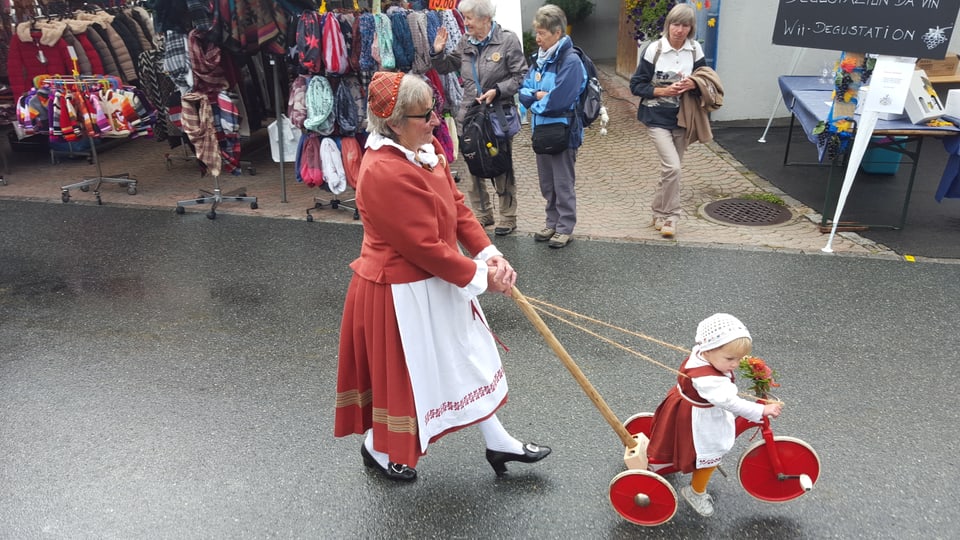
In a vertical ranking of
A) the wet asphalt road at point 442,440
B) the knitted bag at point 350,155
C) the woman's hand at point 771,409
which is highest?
the woman's hand at point 771,409

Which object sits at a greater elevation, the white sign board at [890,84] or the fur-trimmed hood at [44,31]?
the fur-trimmed hood at [44,31]

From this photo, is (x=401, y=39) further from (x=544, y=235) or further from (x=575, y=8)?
(x=575, y=8)

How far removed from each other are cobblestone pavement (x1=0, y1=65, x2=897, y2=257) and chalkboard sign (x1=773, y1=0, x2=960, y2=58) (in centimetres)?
155

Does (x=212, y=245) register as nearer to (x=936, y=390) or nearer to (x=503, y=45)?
(x=503, y=45)

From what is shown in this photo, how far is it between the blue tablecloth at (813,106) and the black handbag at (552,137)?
227 cm

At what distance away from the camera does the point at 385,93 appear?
2.62 metres

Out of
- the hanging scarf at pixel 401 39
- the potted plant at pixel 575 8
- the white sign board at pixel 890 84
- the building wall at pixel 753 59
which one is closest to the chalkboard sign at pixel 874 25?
the white sign board at pixel 890 84

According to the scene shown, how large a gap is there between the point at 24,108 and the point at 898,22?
25.6 feet

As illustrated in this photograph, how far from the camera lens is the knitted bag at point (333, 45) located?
6.15 metres

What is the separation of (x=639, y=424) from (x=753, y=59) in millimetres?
7613

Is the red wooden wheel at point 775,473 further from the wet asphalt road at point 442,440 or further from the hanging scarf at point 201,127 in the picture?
the hanging scarf at point 201,127

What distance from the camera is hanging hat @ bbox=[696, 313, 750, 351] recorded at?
2.63 m

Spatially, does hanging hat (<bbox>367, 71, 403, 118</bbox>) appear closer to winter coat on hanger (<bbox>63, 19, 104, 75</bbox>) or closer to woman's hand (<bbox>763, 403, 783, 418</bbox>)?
woman's hand (<bbox>763, 403, 783, 418</bbox>)

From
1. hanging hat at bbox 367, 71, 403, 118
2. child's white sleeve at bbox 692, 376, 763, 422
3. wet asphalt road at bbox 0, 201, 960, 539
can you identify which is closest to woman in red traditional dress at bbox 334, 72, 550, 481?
hanging hat at bbox 367, 71, 403, 118
